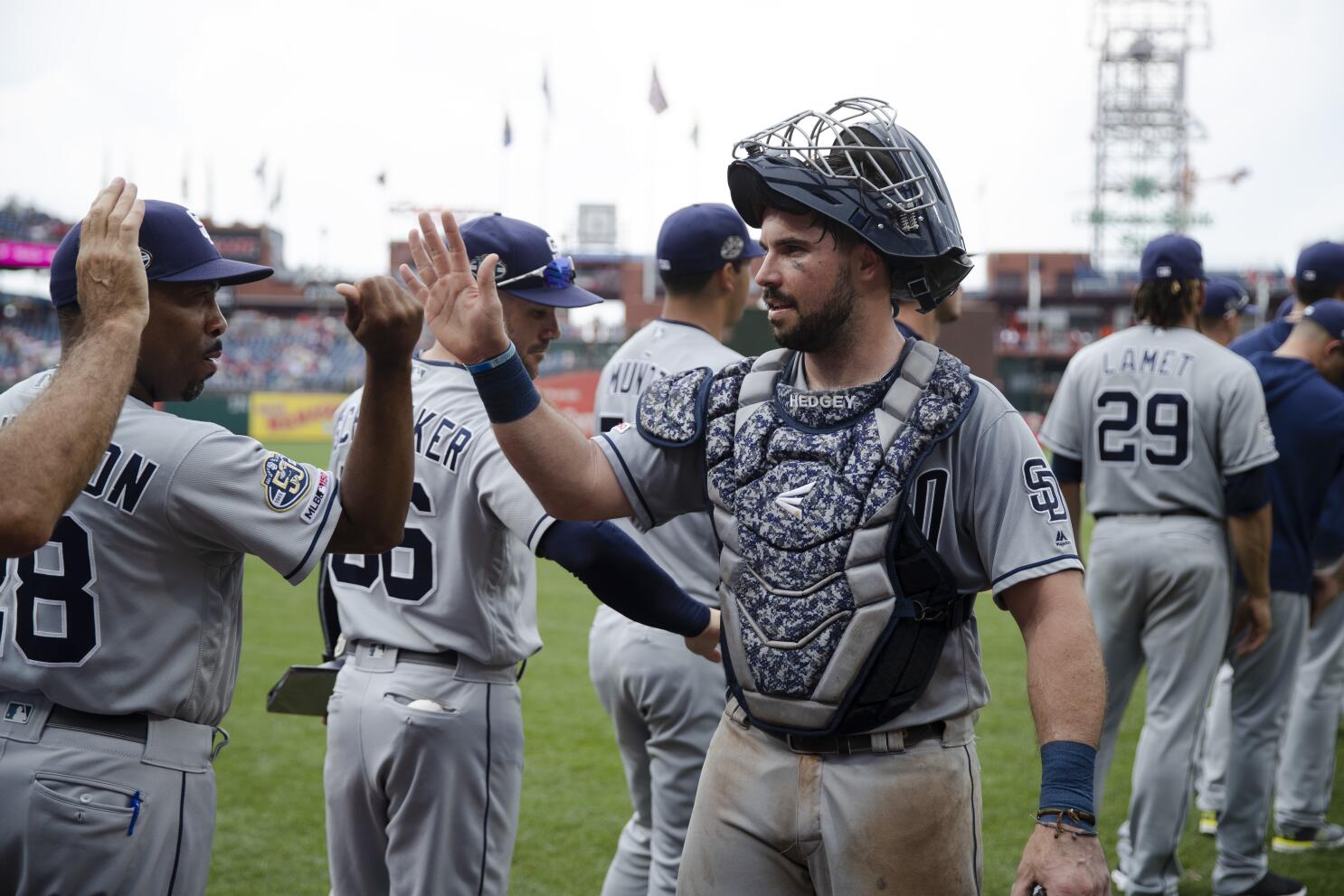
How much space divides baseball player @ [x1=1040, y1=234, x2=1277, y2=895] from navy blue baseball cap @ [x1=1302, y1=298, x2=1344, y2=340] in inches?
29.9

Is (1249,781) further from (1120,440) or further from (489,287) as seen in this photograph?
(489,287)

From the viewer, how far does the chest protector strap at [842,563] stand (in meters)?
2.43

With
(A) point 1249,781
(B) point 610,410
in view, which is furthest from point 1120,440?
(B) point 610,410

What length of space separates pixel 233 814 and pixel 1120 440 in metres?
4.53

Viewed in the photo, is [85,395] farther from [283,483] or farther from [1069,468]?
[1069,468]

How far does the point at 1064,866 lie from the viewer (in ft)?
7.09

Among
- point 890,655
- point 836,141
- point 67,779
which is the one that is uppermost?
point 836,141

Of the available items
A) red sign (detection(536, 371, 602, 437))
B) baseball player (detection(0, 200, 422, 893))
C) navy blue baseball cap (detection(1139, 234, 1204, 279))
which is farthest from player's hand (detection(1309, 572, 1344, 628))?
red sign (detection(536, 371, 602, 437))

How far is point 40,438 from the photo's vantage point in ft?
6.44

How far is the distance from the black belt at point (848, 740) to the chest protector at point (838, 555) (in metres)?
0.03

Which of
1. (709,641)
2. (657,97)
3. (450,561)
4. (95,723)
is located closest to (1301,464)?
(709,641)

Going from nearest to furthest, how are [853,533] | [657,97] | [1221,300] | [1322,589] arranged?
[853,533] → [1322,589] → [1221,300] → [657,97]

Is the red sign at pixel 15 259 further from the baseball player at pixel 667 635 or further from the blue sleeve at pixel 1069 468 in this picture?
the blue sleeve at pixel 1069 468

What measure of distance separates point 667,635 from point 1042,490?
183 cm
